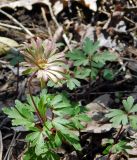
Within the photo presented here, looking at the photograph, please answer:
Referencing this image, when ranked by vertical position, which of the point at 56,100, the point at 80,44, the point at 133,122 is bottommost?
the point at 133,122

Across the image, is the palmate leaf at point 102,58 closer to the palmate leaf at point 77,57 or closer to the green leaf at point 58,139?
the palmate leaf at point 77,57

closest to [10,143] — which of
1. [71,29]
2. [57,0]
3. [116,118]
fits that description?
[116,118]

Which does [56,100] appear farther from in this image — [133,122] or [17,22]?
[17,22]

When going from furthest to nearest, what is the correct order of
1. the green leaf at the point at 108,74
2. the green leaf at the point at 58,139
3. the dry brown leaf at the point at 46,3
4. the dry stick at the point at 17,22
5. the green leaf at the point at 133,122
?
the dry brown leaf at the point at 46,3, the dry stick at the point at 17,22, the green leaf at the point at 108,74, the green leaf at the point at 133,122, the green leaf at the point at 58,139

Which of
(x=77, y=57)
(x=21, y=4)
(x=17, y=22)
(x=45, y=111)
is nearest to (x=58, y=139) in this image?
(x=45, y=111)

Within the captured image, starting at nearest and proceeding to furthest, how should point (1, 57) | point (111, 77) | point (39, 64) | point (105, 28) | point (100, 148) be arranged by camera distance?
1. point (39, 64)
2. point (100, 148)
3. point (111, 77)
4. point (1, 57)
5. point (105, 28)

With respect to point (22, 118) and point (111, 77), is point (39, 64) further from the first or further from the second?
point (111, 77)

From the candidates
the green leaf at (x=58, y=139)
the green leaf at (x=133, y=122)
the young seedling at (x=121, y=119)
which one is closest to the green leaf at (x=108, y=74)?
the young seedling at (x=121, y=119)

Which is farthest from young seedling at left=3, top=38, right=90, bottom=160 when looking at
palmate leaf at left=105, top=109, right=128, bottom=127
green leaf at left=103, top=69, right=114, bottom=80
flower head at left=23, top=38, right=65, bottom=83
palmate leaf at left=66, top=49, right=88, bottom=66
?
green leaf at left=103, top=69, right=114, bottom=80
